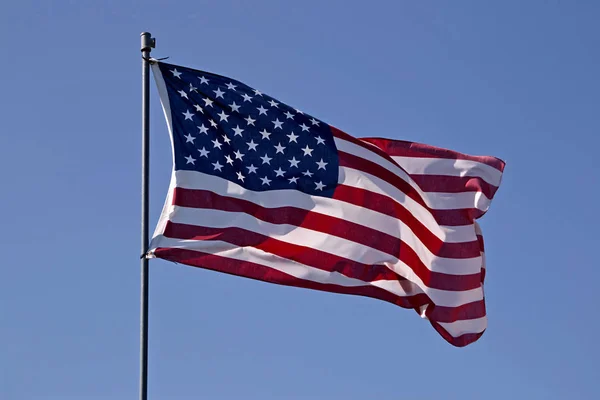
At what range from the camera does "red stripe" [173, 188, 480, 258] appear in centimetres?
2386

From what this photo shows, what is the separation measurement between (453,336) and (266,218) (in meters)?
4.40

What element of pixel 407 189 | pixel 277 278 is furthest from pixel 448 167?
pixel 277 278

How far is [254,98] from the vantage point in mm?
25344

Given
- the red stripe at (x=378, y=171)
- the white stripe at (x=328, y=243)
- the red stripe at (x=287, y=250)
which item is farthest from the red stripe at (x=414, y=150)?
the red stripe at (x=287, y=250)

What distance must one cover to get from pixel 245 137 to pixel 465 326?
218 inches

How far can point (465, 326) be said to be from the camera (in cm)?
2648

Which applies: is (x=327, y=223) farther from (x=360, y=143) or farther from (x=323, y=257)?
(x=360, y=143)

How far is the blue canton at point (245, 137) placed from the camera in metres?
24.4

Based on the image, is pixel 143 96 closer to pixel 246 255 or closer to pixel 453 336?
pixel 246 255

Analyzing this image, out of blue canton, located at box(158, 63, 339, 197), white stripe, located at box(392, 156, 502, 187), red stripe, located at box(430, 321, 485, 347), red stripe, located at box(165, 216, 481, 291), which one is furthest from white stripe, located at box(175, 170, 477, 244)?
red stripe, located at box(430, 321, 485, 347)

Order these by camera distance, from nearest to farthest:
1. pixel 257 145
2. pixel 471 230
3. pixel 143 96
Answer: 1. pixel 143 96
2. pixel 257 145
3. pixel 471 230

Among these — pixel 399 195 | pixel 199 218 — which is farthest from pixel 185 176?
pixel 399 195

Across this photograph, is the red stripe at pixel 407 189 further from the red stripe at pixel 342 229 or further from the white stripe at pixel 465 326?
the white stripe at pixel 465 326

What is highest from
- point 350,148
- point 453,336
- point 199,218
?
point 350,148
